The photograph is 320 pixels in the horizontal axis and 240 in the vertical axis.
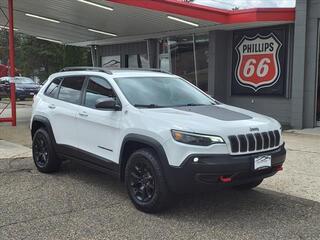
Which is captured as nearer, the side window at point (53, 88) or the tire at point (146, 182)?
the tire at point (146, 182)

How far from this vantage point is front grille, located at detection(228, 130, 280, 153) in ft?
17.7

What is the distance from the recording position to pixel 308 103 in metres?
14.3

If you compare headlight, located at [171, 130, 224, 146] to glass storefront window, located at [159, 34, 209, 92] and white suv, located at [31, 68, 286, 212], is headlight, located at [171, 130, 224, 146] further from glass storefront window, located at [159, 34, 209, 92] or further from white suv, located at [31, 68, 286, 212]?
glass storefront window, located at [159, 34, 209, 92]

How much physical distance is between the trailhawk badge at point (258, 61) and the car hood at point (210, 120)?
31.8 feet

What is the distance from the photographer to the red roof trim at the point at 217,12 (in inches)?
545

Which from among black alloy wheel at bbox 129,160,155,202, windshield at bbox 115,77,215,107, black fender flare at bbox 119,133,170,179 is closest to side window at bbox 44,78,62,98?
windshield at bbox 115,77,215,107

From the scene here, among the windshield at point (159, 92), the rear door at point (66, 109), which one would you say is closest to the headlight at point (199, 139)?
the windshield at point (159, 92)

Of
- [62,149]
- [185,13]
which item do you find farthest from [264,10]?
[62,149]

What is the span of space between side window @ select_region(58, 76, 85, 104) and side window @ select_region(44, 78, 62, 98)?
167mm

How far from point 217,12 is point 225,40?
6.79ft

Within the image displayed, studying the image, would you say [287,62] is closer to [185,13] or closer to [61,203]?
[185,13]

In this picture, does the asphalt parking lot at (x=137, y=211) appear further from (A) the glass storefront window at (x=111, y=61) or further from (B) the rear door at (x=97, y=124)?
(A) the glass storefront window at (x=111, y=61)

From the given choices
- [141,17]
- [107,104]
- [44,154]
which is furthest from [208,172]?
[141,17]

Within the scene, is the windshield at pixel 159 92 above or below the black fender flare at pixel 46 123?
above
